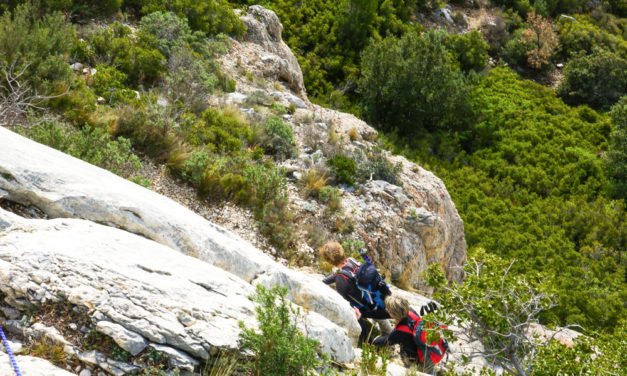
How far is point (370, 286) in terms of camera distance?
5.21m

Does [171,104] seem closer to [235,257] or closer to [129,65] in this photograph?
[129,65]

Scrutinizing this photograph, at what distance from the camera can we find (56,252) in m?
2.99

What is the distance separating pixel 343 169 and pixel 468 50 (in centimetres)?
1901

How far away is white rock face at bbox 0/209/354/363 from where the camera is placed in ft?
9.01

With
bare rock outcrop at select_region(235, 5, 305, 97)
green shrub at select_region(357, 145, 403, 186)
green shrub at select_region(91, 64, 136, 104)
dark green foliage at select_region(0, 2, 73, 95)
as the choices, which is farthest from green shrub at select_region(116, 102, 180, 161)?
bare rock outcrop at select_region(235, 5, 305, 97)

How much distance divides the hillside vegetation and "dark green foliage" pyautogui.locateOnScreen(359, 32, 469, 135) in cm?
8

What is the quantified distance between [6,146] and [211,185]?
10.5ft

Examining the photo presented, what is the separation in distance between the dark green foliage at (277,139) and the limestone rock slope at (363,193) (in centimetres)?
25

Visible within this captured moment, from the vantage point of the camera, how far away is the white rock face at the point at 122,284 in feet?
9.01

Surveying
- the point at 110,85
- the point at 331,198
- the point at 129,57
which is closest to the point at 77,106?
the point at 110,85

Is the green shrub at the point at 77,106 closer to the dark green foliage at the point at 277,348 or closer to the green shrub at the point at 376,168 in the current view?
the dark green foliage at the point at 277,348

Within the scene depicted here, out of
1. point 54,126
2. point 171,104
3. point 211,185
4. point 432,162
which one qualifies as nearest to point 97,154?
point 54,126

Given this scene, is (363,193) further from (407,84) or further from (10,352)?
(407,84)

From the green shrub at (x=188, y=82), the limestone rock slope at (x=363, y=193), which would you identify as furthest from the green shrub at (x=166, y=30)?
the limestone rock slope at (x=363, y=193)
